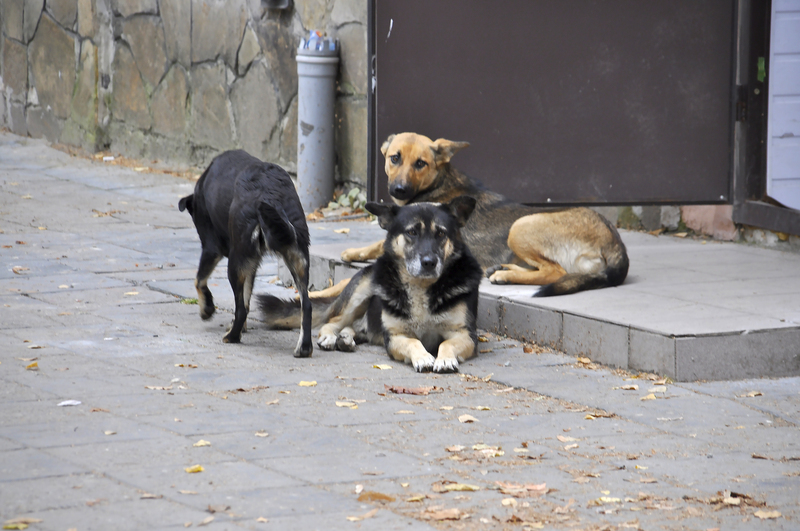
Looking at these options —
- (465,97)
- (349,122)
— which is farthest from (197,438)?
(349,122)

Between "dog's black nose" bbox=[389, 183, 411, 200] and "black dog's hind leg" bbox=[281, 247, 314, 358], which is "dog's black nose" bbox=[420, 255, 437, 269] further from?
"dog's black nose" bbox=[389, 183, 411, 200]

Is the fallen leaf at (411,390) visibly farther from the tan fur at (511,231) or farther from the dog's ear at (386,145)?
the dog's ear at (386,145)

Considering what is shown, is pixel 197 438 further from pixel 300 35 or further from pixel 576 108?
pixel 300 35

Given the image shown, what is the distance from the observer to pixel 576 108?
24.8ft

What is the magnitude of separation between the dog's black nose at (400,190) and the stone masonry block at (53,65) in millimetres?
9077

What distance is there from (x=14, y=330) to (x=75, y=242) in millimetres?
2952

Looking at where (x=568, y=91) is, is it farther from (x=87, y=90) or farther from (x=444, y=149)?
(x=87, y=90)

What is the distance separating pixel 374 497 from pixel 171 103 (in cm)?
1037

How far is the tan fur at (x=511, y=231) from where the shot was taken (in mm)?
6727

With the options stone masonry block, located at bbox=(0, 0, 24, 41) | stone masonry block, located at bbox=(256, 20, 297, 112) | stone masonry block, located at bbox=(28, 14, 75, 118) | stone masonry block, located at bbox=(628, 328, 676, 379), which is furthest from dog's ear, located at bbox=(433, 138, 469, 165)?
stone masonry block, located at bbox=(0, 0, 24, 41)


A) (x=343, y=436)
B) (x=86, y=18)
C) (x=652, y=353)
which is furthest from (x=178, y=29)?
(x=343, y=436)

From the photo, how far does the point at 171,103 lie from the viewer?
13.1 meters

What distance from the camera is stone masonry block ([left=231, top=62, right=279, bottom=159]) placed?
38.0 feet

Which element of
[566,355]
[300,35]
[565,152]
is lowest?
[566,355]
